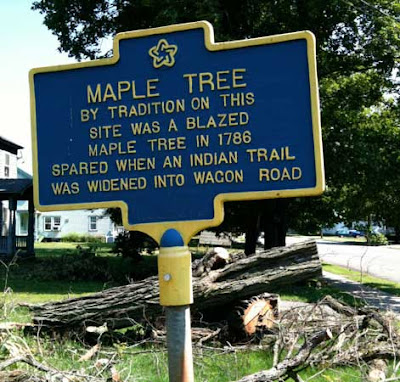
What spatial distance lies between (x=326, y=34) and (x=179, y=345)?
13984 mm

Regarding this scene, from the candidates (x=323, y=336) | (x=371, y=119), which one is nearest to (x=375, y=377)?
(x=323, y=336)

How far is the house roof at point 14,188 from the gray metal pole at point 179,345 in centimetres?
2062

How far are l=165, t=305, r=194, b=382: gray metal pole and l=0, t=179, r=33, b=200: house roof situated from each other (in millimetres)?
20620

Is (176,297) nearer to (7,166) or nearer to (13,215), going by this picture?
(13,215)

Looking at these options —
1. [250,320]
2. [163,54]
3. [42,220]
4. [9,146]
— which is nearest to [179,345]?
[163,54]

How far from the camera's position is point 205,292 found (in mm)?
6930

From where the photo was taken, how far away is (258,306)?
7305 millimetres

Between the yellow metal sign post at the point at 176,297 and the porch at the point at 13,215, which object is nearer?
the yellow metal sign post at the point at 176,297

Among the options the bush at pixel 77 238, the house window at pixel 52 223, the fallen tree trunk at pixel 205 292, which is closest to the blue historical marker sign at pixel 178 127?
the fallen tree trunk at pixel 205 292

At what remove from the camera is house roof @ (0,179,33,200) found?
2325cm

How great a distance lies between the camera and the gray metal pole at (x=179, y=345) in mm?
3672

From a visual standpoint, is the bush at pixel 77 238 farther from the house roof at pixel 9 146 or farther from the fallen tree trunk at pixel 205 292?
the fallen tree trunk at pixel 205 292

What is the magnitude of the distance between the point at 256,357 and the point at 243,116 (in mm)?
3381

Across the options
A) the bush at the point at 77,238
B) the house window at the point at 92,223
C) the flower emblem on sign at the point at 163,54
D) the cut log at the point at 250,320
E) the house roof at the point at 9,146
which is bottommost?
the cut log at the point at 250,320
